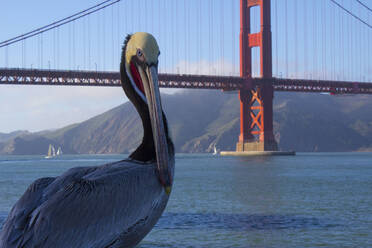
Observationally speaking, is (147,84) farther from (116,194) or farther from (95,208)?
(95,208)

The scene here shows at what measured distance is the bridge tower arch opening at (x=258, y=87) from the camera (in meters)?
88.2

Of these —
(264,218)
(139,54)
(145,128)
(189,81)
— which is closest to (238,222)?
(264,218)

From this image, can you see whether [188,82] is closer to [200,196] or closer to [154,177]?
[200,196]

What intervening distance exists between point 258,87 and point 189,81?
1071 cm

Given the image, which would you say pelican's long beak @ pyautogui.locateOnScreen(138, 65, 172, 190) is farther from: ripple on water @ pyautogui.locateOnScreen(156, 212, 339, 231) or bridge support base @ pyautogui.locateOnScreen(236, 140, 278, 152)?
bridge support base @ pyautogui.locateOnScreen(236, 140, 278, 152)

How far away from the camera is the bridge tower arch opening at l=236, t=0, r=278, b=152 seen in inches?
3472

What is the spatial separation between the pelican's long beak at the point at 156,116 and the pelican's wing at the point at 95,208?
0.49 ft

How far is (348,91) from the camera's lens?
9269cm

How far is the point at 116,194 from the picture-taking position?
11.0 ft

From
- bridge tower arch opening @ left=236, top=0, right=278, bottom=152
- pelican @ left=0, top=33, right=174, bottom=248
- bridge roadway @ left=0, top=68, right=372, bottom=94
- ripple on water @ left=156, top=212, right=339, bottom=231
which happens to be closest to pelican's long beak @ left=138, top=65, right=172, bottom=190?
pelican @ left=0, top=33, right=174, bottom=248

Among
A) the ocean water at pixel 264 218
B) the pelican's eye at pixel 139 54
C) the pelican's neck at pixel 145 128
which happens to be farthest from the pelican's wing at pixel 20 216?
the ocean water at pixel 264 218

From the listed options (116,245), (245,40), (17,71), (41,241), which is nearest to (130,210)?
(116,245)

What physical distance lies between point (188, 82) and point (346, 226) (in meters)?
69.1

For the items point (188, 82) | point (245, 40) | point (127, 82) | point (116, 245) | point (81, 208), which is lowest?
point (116, 245)
